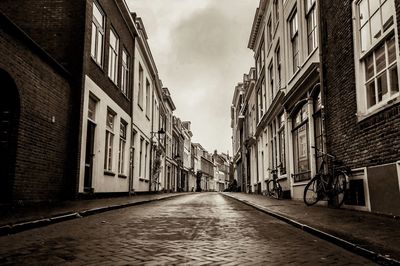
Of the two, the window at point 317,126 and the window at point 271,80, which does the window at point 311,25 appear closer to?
the window at point 317,126

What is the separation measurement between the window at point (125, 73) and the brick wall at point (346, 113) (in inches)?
417

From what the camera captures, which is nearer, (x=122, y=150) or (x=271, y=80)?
(x=122, y=150)

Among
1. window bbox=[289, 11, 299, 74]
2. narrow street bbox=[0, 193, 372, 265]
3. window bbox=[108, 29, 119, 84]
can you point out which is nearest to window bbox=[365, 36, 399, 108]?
narrow street bbox=[0, 193, 372, 265]

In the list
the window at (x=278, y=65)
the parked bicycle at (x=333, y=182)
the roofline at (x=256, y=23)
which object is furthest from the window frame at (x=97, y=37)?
the roofline at (x=256, y=23)

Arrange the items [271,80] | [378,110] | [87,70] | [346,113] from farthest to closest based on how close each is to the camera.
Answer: [271,80] → [87,70] → [346,113] → [378,110]

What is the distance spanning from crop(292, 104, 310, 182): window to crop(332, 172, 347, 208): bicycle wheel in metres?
3.48

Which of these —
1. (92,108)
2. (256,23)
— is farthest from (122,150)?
(256,23)

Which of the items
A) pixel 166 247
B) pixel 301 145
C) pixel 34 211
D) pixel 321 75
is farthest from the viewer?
pixel 301 145

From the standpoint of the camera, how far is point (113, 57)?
16.9 m

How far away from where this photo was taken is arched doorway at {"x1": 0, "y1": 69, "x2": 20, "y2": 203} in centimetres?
870

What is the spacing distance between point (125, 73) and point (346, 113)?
12.9 metres

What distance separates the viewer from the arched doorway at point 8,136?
28.6ft

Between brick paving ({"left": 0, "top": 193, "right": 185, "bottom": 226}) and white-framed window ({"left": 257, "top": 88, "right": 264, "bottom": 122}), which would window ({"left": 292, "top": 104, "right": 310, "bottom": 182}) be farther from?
white-framed window ({"left": 257, "top": 88, "right": 264, "bottom": 122})

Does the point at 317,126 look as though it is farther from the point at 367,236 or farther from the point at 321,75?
the point at 367,236
